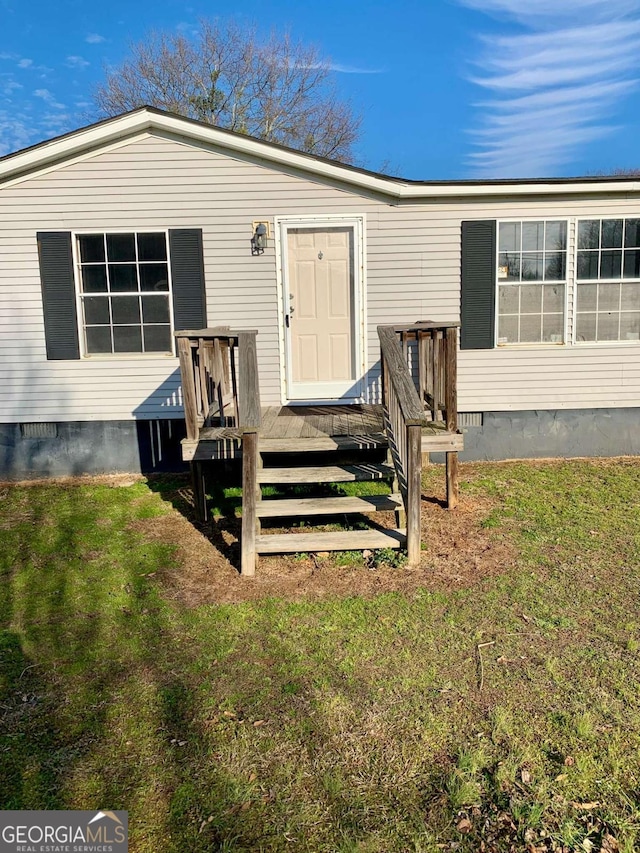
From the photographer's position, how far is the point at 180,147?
634 cm

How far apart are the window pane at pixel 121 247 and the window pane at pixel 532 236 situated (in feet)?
13.5

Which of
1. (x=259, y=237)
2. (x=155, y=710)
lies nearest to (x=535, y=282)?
(x=259, y=237)

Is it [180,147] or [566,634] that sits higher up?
[180,147]

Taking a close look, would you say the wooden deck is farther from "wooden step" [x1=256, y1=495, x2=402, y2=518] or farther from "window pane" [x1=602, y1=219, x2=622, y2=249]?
"window pane" [x1=602, y1=219, x2=622, y2=249]

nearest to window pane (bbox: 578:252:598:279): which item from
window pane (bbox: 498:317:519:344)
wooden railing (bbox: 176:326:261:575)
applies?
window pane (bbox: 498:317:519:344)

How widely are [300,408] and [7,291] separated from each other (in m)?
3.30

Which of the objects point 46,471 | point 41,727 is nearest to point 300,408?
point 46,471

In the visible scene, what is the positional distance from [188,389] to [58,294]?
259 cm

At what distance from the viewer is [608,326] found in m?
6.82

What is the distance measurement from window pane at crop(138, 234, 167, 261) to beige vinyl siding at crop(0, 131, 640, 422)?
0.35 feet

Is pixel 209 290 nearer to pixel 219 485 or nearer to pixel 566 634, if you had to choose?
pixel 219 485

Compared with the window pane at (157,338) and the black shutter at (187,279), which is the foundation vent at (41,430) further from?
the black shutter at (187,279)

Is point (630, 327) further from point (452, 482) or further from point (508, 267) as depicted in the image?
point (452, 482)

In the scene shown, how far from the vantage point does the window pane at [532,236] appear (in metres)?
6.59
